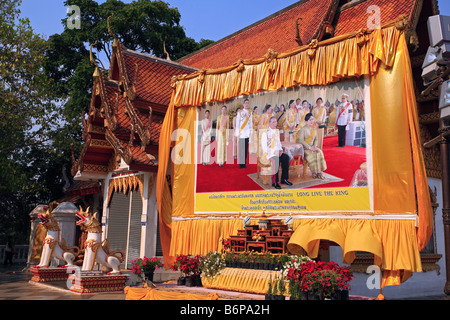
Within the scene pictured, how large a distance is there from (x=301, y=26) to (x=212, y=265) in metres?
8.62

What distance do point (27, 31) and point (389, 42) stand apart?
14062 millimetres

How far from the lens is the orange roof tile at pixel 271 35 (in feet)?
44.1

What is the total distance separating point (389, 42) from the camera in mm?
8312

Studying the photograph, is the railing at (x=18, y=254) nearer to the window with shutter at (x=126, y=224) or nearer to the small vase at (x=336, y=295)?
the window with shutter at (x=126, y=224)

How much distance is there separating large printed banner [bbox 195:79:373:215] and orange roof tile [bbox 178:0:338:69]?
10.4ft

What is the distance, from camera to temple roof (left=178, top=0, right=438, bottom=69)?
10.6 m

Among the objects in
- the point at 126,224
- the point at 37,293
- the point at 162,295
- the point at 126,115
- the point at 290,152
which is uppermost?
the point at 126,115

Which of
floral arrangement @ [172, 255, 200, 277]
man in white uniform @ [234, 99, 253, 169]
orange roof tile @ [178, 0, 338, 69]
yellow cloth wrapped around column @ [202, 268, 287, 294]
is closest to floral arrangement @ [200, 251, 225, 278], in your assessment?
yellow cloth wrapped around column @ [202, 268, 287, 294]

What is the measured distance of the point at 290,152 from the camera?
32.4 feet

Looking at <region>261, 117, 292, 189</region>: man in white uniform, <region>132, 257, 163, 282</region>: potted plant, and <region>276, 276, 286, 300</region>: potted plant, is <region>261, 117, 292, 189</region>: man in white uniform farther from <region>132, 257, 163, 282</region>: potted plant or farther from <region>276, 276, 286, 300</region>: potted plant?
<region>132, 257, 163, 282</region>: potted plant

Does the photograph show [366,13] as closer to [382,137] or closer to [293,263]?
[382,137]

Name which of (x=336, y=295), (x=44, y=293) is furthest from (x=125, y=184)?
(x=336, y=295)

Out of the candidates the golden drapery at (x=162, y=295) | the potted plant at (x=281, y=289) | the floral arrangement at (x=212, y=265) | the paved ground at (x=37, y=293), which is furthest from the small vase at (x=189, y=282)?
the potted plant at (x=281, y=289)
